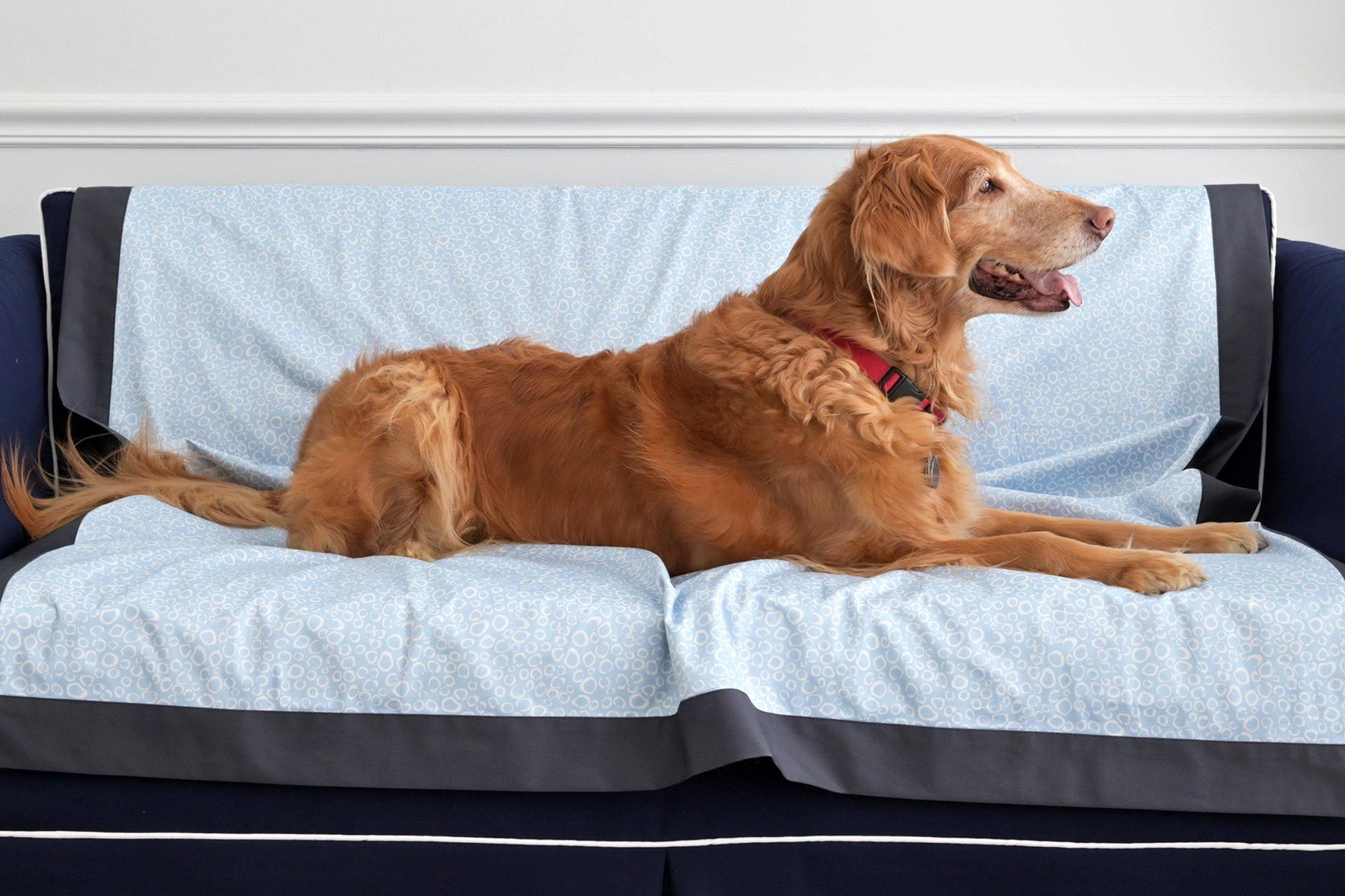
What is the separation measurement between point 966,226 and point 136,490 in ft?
5.91

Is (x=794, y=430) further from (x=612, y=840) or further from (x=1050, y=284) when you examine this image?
(x=612, y=840)

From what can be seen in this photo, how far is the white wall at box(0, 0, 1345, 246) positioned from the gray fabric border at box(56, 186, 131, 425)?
1.84 feet

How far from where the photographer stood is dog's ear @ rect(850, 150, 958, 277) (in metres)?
1.92

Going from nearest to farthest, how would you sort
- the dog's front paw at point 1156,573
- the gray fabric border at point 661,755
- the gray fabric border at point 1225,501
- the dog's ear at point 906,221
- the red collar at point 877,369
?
the gray fabric border at point 661,755, the dog's front paw at point 1156,573, the dog's ear at point 906,221, the red collar at point 877,369, the gray fabric border at point 1225,501

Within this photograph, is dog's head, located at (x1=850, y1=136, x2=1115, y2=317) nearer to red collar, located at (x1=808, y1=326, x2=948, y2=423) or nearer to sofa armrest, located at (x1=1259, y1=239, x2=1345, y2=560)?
red collar, located at (x1=808, y1=326, x2=948, y2=423)

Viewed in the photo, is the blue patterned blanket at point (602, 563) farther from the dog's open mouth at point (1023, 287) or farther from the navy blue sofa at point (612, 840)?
the dog's open mouth at point (1023, 287)

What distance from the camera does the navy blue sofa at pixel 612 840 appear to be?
1585 mm

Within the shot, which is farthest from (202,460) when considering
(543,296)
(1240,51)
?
(1240,51)

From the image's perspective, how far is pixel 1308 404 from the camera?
2.34 meters

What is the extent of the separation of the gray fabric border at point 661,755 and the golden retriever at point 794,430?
35 centimetres

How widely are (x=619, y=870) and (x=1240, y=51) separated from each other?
113 inches

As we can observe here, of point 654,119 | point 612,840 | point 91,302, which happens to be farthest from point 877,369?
point 91,302

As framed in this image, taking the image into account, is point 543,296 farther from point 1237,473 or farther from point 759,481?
point 1237,473

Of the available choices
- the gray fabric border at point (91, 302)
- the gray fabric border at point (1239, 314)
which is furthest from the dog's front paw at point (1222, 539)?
the gray fabric border at point (91, 302)
